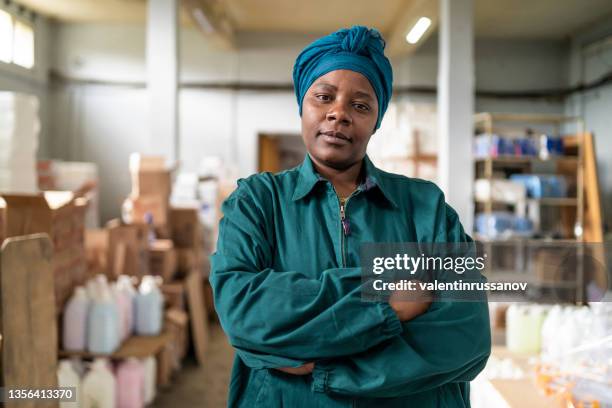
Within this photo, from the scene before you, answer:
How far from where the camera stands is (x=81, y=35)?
801 cm

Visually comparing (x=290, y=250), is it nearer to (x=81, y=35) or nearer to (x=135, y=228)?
(x=135, y=228)

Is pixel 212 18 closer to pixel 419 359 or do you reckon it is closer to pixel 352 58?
pixel 352 58

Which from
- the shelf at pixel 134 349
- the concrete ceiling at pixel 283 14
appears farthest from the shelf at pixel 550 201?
the shelf at pixel 134 349

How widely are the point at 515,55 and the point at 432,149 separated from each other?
2575 mm

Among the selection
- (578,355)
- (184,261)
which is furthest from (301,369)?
(184,261)

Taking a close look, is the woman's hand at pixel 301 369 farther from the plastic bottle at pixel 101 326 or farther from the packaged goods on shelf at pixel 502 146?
the packaged goods on shelf at pixel 502 146

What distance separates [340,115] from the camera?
3.04 ft

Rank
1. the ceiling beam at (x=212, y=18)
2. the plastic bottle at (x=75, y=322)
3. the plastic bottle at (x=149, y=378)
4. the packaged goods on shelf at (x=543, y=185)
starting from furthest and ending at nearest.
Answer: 1. the packaged goods on shelf at (x=543, y=185)
2. the ceiling beam at (x=212, y=18)
3. the plastic bottle at (x=149, y=378)
4. the plastic bottle at (x=75, y=322)

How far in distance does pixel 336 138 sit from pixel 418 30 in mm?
315

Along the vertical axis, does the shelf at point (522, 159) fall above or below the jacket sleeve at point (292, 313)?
above

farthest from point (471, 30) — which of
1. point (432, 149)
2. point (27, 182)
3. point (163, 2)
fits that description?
point (27, 182)

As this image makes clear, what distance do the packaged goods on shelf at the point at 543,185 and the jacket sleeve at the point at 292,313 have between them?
5.85 meters

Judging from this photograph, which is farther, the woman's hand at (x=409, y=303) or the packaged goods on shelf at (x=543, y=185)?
the packaged goods on shelf at (x=543, y=185)

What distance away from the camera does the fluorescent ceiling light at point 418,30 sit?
1059 millimetres
